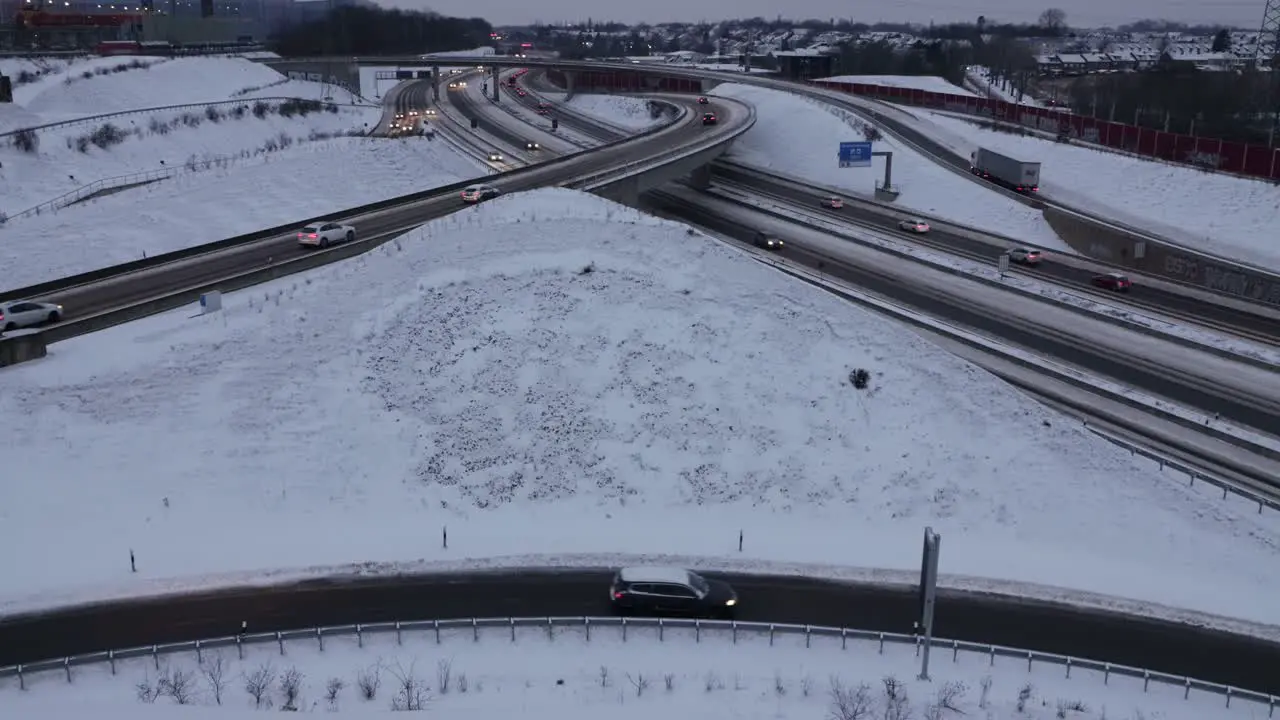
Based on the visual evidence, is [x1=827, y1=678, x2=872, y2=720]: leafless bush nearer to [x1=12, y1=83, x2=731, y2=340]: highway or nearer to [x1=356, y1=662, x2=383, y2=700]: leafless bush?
[x1=356, y1=662, x2=383, y2=700]: leafless bush

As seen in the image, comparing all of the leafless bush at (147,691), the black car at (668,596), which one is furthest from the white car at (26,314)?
the black car at (668,596)

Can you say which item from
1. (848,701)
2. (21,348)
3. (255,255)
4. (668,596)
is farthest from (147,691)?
(255,255)

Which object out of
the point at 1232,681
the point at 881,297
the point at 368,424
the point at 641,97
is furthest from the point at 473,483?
the point at 641,97

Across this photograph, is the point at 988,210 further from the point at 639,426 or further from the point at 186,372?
the point at 186,372

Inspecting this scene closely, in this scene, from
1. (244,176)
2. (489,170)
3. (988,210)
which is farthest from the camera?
(489,170)

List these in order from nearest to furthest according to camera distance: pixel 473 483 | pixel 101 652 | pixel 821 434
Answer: pixel 101 652
pixel 473 483
pixel 821 434

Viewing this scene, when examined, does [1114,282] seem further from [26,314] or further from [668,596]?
[26,314]

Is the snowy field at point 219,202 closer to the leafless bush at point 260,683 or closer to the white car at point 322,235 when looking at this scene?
the white car at point 322,235
